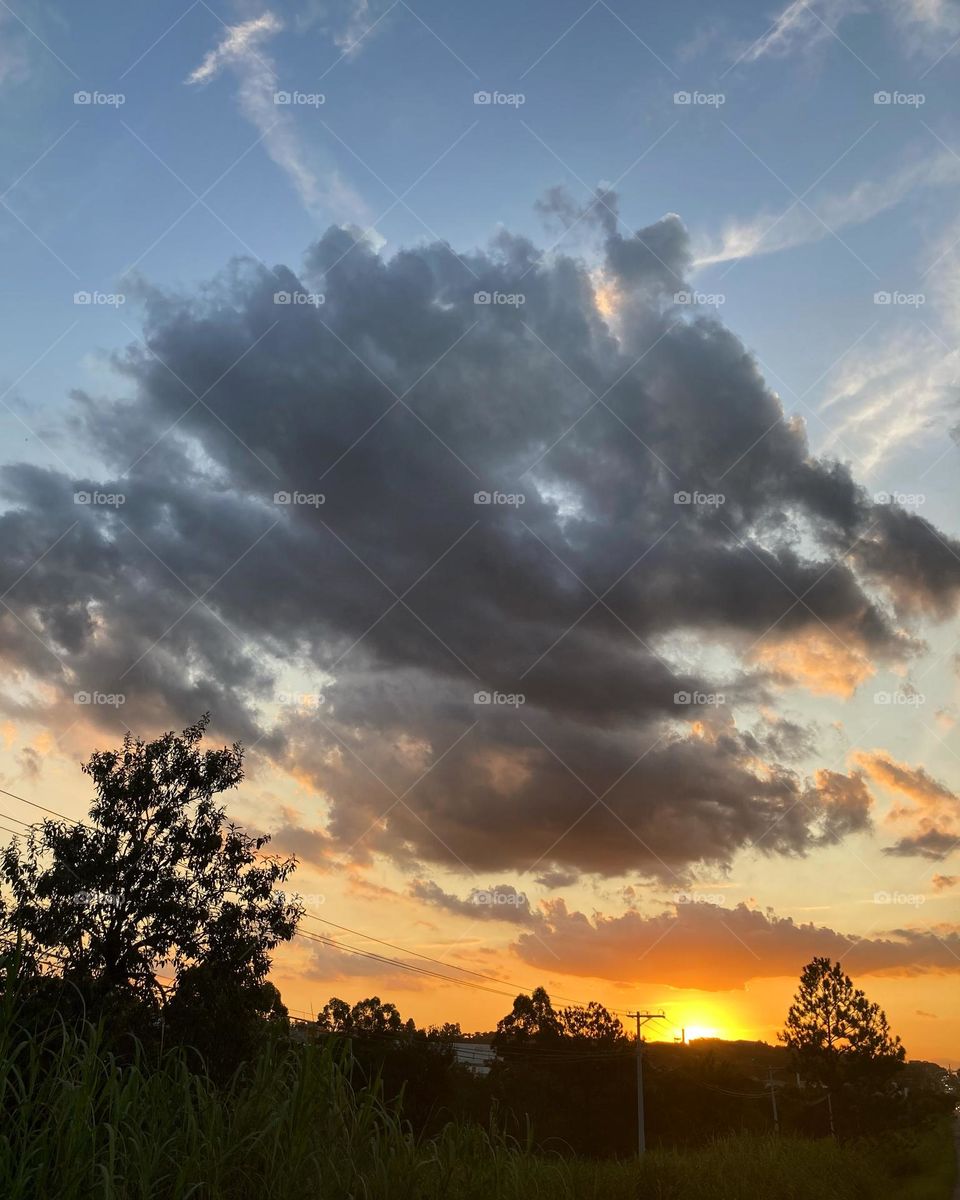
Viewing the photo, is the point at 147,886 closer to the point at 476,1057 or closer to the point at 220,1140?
the point at 220,1140

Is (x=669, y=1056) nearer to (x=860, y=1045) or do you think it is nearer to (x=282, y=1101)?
(x=860, y=1045)

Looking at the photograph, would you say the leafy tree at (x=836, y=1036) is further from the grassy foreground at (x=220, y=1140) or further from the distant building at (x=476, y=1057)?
the grassy foreground at (x=220, y=1140)

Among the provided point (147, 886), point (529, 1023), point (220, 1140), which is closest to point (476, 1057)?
point (529, 1023)

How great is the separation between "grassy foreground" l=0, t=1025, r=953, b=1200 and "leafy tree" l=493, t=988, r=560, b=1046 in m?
73.8

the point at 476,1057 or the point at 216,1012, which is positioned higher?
the point at 216,1012

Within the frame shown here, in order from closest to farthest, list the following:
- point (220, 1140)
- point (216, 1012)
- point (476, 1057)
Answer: point (220, 1140), point (216, 1012), point (476, 1057)

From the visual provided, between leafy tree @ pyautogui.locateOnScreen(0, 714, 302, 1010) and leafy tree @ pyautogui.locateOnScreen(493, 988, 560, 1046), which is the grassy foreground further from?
leafy tree @ pyautogui.locateOnScreen(493, 988, 560, 1046)

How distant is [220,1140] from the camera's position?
4859mm

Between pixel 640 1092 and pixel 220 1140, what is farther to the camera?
pixel 640 1092

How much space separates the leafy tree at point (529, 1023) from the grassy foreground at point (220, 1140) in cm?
7384

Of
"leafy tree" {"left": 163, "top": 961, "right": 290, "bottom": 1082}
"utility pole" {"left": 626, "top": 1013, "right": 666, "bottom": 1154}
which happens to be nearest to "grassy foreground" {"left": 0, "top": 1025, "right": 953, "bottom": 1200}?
"leafy tree" {"left": 163, "top": 961, "right": 290, "bottom": 1082}

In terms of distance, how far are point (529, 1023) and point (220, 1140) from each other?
82.0 meters

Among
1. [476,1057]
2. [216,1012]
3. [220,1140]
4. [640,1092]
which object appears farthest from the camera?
[476,1057]

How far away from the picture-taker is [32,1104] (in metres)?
4.33
